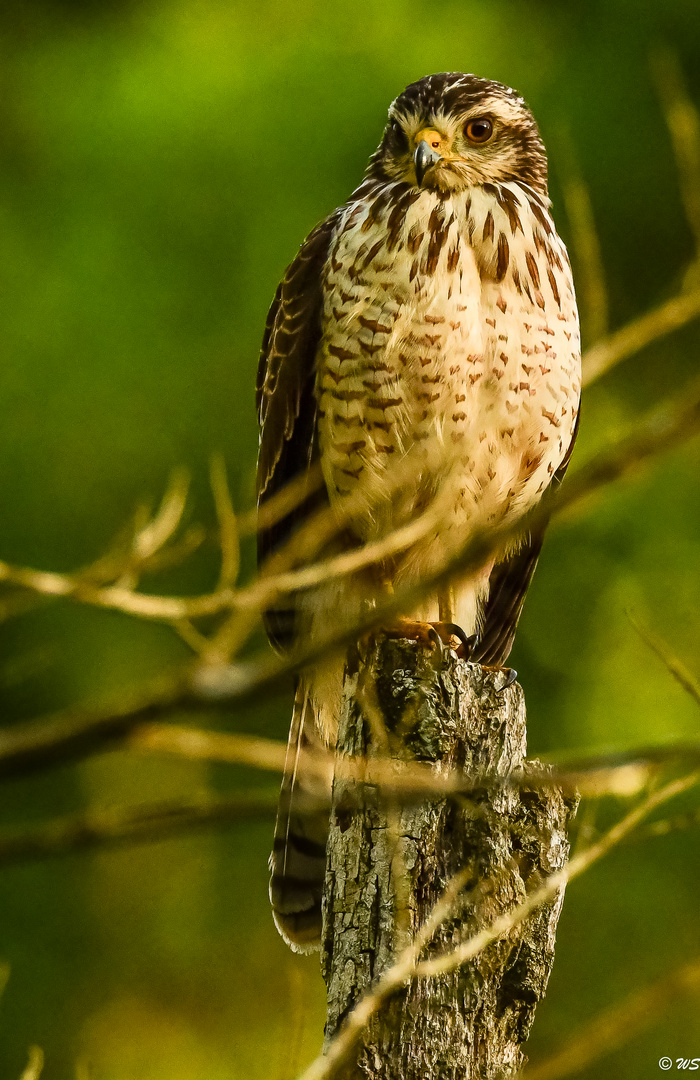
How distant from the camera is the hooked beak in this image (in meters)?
3.09

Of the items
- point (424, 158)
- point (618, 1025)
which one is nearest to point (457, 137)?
point (424, 158)

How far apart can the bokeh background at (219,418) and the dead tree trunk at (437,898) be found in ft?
10.5

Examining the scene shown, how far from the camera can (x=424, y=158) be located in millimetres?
3092

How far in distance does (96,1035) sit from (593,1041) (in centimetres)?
529

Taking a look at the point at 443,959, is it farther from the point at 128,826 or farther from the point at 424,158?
the point at 424,158

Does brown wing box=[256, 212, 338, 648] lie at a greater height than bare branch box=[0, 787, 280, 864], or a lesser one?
greater

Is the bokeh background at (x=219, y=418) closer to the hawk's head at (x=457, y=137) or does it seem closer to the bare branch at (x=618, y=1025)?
the hawk's head at (x=457, y=137)

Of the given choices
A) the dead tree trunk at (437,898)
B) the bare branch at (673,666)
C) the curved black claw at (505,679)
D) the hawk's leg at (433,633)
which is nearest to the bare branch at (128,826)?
the bare branch at (673,666)

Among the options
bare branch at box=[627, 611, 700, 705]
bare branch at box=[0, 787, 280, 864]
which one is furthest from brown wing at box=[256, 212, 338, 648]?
bare branch at box=[0, 787, 280, 864]

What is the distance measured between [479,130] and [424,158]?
26 centimetres

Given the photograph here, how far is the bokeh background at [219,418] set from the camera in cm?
595

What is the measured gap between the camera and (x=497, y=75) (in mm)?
7074

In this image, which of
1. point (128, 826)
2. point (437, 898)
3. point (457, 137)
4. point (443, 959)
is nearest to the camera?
point (128, 826)

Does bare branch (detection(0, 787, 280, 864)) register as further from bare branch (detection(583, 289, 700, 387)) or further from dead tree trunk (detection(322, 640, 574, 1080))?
dead tree trunk (detection(322, 640, 574, 1080))
